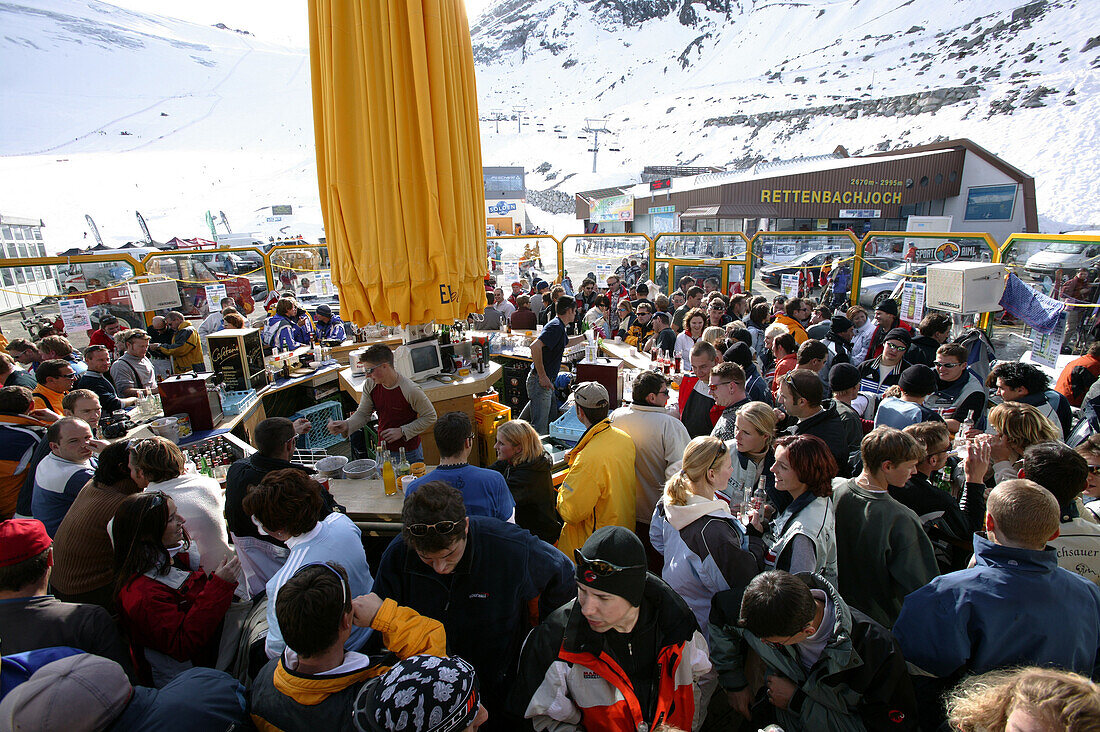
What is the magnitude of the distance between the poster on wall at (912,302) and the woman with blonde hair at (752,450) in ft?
19.2

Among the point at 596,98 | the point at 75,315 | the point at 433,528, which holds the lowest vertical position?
the point at 433,528

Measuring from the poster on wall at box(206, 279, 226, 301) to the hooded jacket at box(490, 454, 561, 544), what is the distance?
892 centimetres

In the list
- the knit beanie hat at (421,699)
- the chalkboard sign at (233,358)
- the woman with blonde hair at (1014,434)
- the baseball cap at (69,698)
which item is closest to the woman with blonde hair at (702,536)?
the knit beanie hat at (421,699)

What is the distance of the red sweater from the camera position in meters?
2.41

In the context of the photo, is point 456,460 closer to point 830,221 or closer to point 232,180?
point 830,221

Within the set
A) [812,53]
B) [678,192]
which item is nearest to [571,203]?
[678,192]

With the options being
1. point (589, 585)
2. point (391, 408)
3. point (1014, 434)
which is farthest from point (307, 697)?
point (1014, 434)

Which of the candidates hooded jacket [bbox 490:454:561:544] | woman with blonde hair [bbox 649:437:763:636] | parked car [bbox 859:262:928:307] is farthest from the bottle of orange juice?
parked car [bbox 859:262:928:307]

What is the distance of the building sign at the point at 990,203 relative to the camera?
23391 mm

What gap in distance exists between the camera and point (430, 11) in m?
3.73

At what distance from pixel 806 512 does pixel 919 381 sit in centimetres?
229

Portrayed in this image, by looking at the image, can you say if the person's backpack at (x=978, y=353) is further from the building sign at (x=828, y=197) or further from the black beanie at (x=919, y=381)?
the building sign at (x=828, y=197)

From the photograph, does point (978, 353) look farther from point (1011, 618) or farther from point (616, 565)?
point (616, 565)

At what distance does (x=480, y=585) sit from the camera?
222cm
